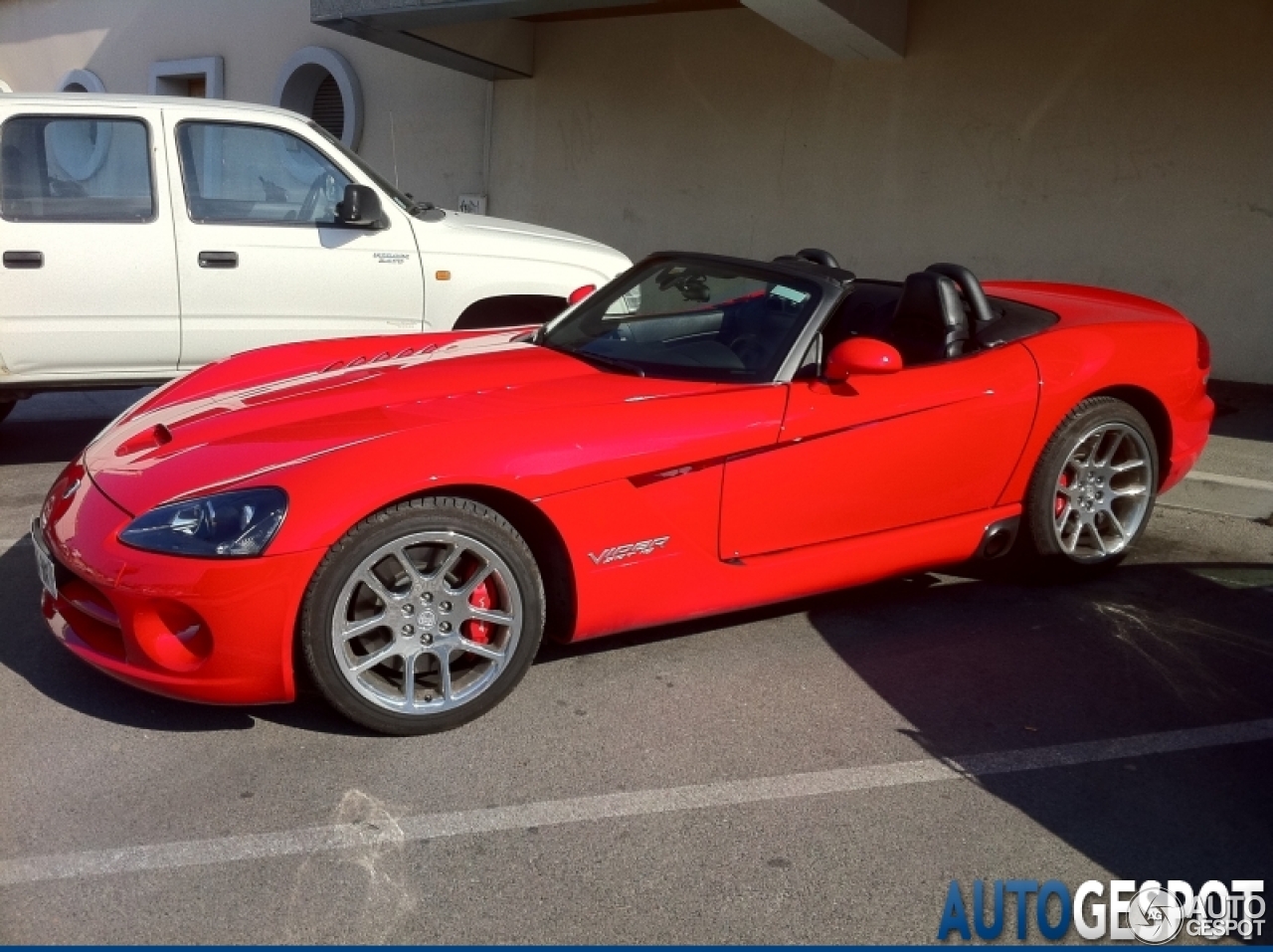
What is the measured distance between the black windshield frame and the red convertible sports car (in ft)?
0.04

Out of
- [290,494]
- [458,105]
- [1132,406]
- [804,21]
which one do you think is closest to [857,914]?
[290,494]

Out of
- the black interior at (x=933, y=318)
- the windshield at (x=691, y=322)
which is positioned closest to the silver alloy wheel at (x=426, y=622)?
the windshield at (x=691, y=322)

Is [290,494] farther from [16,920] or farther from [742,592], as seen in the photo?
[742,592]

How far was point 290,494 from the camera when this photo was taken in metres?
3.40

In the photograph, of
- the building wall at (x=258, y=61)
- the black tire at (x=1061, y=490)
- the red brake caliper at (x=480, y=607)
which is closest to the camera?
the red brake caliper at (x=480, y=607)

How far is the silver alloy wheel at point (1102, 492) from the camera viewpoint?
4844 mm

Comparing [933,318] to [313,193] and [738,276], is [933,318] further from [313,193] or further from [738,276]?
[313,193]

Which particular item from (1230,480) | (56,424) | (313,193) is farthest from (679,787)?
(56,424)

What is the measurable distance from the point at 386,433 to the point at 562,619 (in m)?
0.76

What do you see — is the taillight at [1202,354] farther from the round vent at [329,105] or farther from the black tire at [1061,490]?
the round vent at [329,105]

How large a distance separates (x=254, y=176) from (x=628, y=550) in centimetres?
384

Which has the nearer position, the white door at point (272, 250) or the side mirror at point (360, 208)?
the white door at point (272, 250)

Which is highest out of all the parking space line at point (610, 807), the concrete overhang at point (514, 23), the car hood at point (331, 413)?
the concrete overhang at point (514, 23)

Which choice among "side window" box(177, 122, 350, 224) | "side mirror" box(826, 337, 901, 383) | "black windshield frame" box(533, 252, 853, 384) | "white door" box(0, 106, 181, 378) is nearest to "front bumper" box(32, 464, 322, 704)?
"black windshield frame" box(533, 252, 853, 384)
